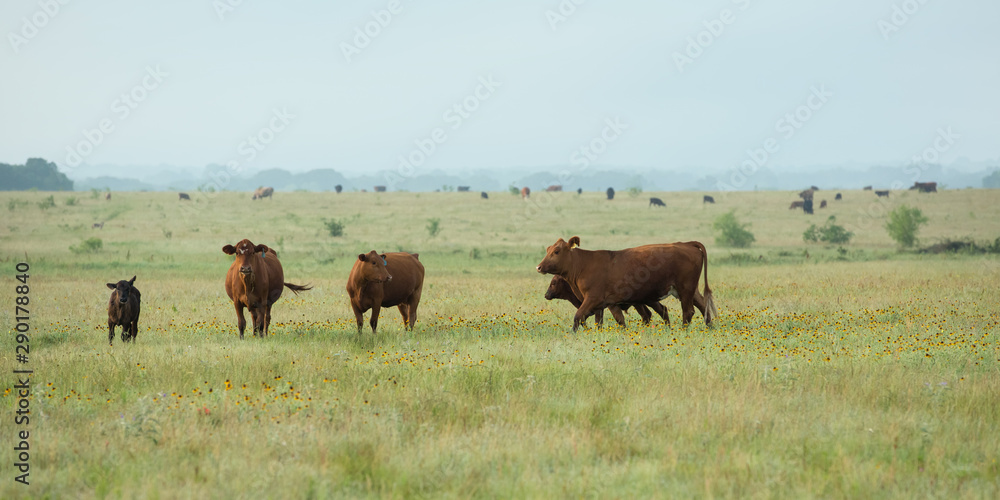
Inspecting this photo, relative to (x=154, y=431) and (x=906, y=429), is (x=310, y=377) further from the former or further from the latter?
(x=906, y=429)

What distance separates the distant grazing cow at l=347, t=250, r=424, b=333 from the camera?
12195mm

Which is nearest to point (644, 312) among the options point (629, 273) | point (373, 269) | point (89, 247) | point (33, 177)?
point (629, 273)

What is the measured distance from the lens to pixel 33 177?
126688mm

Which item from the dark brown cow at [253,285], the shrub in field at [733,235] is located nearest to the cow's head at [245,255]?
the dark brown cow at [253,285]

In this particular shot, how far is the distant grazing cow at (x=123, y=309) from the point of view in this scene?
11008 millimetres

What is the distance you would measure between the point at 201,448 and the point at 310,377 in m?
2.37

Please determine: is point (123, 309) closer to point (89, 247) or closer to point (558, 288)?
point (558, 288)

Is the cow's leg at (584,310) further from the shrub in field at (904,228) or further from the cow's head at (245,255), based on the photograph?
the shrub in field at (904,228)

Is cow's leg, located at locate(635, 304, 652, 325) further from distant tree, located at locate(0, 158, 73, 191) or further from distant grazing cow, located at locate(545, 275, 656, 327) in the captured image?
distant tree, located at locate(0, 158, 73, 191)

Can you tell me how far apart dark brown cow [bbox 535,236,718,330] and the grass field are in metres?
0.54

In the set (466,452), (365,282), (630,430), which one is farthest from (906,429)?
(365,282)

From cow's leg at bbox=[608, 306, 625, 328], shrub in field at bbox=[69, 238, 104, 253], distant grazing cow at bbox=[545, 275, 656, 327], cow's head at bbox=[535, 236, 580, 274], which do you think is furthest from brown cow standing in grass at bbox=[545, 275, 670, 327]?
shrub in field at bbox=[69, 238, 104, 253]

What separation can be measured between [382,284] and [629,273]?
3.92 m

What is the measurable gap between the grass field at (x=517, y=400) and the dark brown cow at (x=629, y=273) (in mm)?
535
